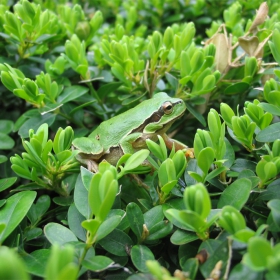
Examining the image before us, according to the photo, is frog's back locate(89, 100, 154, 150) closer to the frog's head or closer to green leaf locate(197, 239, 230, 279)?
the frog's head

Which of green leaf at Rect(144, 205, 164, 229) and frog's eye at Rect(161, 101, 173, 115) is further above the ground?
frog's eye at Rect(161, 101, 173, 115)

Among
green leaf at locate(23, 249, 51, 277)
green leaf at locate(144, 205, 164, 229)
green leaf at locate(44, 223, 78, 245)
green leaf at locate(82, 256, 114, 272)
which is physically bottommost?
green leaf at locate(144, 205, 164, 229)

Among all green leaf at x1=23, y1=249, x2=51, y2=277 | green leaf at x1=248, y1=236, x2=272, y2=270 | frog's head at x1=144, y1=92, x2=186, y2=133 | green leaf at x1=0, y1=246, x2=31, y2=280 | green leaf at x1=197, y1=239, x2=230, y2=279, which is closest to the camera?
green leaf at x1=0, y1=246, x2=31, y2=280

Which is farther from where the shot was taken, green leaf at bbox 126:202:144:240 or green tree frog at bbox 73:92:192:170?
green tree frog at bbox 73:92:192:170

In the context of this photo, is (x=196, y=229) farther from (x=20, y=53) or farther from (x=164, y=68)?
(x=20, y=53)

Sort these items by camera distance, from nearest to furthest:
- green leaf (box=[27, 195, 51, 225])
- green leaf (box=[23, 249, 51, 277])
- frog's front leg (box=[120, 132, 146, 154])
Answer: green leaf (box=[23, 249, 51, 277])
green leaf (box=[27, 195, 51, 225])
frog's front leg (box=[120, 132, 146, 154])

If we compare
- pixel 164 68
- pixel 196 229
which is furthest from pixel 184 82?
pixel 196 229

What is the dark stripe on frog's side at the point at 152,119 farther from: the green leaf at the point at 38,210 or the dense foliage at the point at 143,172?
the green leaf at the point at 38,210

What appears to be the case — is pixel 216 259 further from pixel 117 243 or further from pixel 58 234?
pixel 58 234

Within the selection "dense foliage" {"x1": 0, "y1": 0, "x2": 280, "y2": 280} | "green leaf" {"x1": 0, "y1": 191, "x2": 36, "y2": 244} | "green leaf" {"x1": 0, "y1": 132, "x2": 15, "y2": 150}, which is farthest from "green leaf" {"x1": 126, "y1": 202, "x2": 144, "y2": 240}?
"green leaf" {"x1": 0, "y1": 132, "x2": 15, "y2": 150}
